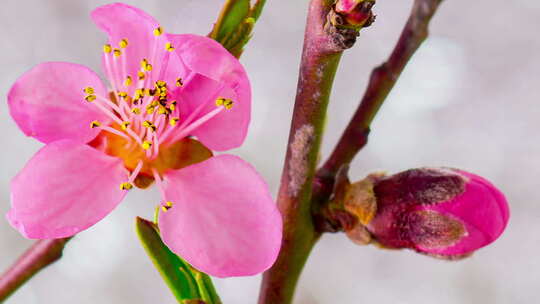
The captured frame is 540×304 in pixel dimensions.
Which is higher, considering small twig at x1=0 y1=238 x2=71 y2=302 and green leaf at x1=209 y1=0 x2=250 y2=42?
green leaf at x1=209 y1=0 x2=250 y2=42

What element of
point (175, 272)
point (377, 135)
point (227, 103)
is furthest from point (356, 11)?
point (377, 135)

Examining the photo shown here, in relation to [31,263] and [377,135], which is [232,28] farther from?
[377,135]

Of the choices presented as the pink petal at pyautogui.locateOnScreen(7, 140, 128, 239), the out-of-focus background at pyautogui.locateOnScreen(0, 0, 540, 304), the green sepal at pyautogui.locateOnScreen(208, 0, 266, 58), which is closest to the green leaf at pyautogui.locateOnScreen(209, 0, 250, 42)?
the green sepal at pyautogui.locateOnScreen(208, 0, 266, 58)

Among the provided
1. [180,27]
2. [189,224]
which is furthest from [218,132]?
[180,27]

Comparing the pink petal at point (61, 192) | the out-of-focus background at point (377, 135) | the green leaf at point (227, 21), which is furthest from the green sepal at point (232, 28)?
the out-of-focus background at point (377, 135)

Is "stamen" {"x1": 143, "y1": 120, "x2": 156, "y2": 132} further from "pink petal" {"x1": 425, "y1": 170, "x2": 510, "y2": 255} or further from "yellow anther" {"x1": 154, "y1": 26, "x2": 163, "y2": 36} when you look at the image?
"pink petal" {"x1": 425, "y1": 170, "x2": 510, "y2": 255}

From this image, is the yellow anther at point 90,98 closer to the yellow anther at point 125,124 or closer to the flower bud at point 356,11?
the yellow anther at point 125,124

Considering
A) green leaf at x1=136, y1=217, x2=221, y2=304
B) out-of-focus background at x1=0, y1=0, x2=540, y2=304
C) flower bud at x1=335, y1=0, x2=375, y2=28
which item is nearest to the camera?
flower bud at x1=335, y1=0, x2=375, y2=28
